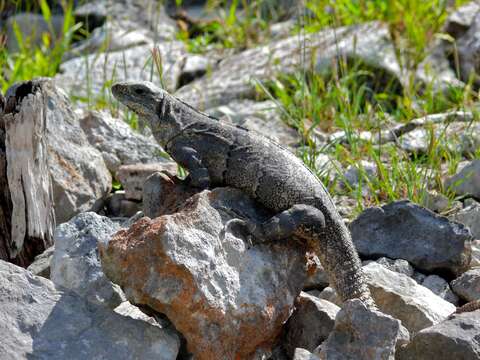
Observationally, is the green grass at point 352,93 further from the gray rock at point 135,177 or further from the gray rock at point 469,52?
the gray rock at point 135,177

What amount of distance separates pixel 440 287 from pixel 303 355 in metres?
1.54

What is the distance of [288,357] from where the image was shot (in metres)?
4.62

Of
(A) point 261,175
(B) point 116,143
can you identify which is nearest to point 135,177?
(B) point 116,143

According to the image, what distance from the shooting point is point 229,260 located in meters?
4.39

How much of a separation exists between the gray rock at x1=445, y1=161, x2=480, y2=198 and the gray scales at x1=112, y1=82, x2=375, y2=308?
2.18 m

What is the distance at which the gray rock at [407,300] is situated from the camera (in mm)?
4781

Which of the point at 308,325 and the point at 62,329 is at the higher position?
the point at 62,329

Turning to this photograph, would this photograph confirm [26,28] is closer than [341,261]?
No

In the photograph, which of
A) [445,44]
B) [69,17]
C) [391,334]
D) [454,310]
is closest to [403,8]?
[445,44]

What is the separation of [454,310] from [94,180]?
2926 millimetres

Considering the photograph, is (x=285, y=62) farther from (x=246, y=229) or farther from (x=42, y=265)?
(x=246, y=229)

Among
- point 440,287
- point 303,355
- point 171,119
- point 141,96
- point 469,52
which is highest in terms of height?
point 141,96

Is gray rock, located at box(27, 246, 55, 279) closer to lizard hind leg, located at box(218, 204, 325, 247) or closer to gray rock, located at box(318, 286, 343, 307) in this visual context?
lizard hind leg, located at box(218, 204, 325, 247)

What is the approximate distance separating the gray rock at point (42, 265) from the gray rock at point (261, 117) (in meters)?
3.01
